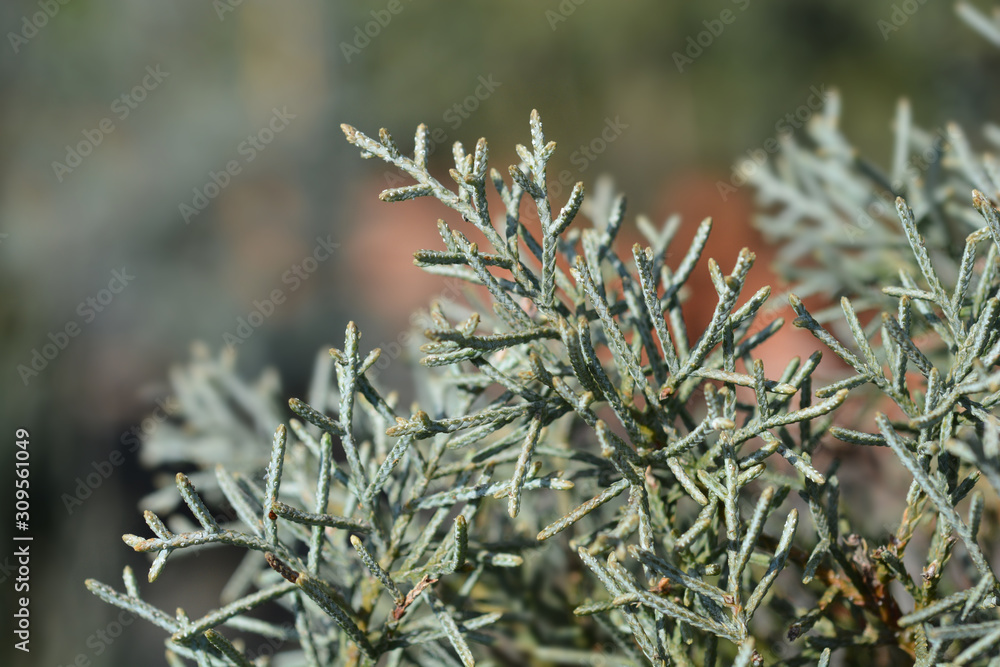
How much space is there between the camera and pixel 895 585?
555mm

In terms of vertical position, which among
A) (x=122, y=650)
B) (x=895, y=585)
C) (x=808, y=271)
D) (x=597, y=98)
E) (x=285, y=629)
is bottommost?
(x=122, y=650)

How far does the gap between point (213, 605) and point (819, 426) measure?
1189 mm

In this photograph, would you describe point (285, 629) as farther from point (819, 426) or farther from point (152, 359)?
point (152, 359)

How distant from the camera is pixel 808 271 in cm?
56

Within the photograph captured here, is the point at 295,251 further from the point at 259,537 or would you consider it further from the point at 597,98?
the point at 259,537

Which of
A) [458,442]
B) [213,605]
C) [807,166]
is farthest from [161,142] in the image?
[458,442]

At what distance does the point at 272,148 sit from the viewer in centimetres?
188

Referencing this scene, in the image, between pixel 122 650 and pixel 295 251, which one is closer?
pixel 122 650

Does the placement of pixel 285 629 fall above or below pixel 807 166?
below

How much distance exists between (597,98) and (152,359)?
1.44 meters

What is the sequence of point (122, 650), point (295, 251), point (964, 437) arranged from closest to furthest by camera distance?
point (964, 437) < point (122, 650) < point (295, 251)

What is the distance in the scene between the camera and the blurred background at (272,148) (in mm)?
1168

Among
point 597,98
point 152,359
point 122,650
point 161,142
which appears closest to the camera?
point 122,650

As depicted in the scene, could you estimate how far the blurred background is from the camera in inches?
46.0
